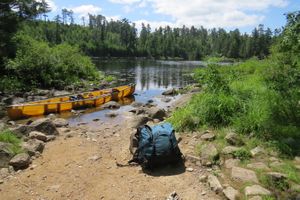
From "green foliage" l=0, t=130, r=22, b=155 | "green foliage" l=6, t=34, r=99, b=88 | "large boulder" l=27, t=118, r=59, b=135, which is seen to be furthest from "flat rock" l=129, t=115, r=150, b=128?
"green foliage" l=6, t=34, r=99, b=88

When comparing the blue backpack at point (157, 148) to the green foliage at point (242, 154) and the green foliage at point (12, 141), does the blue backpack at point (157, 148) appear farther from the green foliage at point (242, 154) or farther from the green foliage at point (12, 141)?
the green foliage at point (12, 141)

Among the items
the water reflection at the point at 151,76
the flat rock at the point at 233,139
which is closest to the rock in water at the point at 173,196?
the flat rock at the point at 233,139

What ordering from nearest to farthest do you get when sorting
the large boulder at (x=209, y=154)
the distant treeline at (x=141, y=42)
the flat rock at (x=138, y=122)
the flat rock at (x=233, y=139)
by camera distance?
the large boulder at (x=209, y=154), the flat rock at (x=233, y=139), the flat rock at (x=138, y=122), the distant treeline at (x=141, y=42)

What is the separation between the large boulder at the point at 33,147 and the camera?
29.2 ft

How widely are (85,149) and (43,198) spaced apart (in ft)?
10.6

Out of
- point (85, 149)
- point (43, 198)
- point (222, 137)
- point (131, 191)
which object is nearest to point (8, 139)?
point (85, 149)

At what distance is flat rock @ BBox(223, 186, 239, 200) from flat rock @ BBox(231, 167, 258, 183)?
36 cm


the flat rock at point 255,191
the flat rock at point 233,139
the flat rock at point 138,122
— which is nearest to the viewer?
the flat rock at point 255,191

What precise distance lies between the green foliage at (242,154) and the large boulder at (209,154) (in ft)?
1.38

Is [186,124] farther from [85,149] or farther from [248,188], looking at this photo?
[248,188]

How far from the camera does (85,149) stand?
9.64 meters

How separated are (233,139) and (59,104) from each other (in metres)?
12.6

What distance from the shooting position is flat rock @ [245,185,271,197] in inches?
219

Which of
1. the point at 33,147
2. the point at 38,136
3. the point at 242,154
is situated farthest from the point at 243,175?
the point at 38,136
